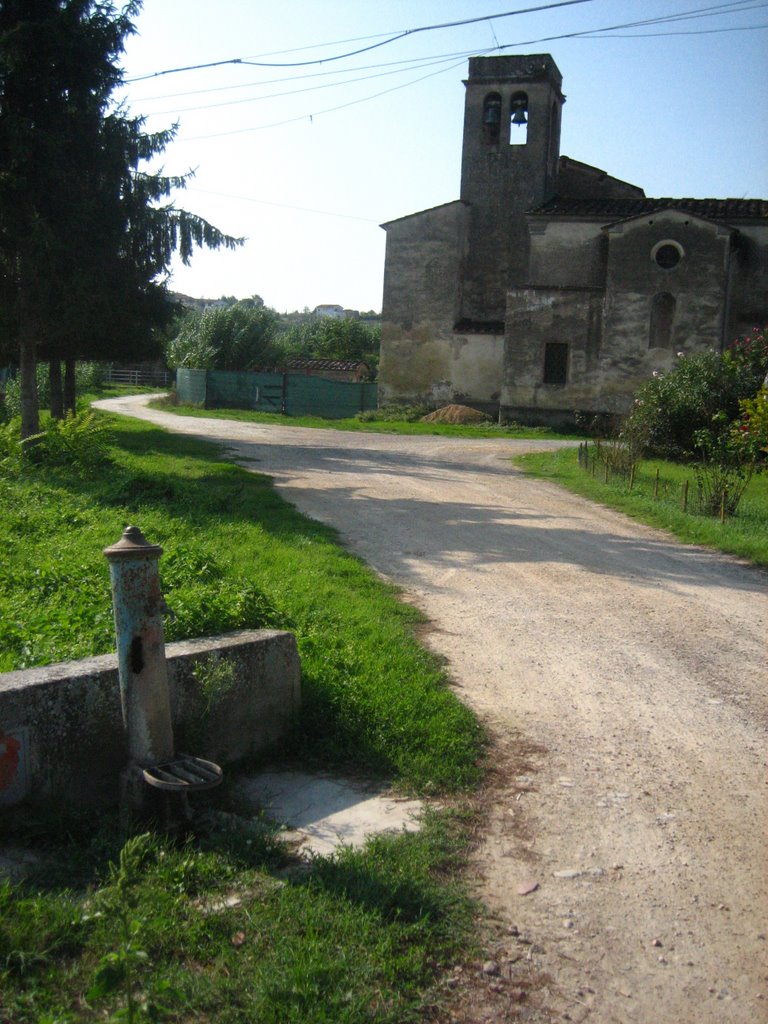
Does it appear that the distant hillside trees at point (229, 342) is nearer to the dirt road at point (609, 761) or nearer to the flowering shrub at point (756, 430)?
the flowering shrub at point (756, 430)

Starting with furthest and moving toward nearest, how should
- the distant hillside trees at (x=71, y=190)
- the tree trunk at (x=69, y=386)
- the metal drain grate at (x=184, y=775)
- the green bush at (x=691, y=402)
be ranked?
the tree trunk at (x=69, y=386), the green bush at (x=691, y=402), the distant hillside trees at (x=71, y=190), the metal drain grate at (x=184, y=775)

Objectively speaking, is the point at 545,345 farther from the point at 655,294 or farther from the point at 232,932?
the point at 232,932

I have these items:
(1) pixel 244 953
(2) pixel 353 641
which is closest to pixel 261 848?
(1) pixel 244 953

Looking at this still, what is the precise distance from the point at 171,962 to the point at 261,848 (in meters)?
0.81

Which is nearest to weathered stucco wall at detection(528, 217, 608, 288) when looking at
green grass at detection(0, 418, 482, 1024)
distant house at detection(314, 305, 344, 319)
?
green grass at detection(0, 418, 482, 1024)

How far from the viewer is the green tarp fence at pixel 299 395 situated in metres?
42.0

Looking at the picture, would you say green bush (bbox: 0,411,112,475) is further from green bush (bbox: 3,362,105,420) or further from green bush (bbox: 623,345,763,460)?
green bush (bbox: 623,345,763,460)

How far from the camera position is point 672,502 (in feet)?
47.2

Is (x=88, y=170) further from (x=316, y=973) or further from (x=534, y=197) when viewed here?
(x=534, y=197)

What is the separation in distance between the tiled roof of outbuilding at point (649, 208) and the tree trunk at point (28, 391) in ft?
72.8

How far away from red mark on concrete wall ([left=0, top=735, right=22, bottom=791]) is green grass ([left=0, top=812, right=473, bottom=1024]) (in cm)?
33

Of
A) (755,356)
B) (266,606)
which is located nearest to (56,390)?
(755,356)

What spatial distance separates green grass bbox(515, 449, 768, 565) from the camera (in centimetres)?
1124

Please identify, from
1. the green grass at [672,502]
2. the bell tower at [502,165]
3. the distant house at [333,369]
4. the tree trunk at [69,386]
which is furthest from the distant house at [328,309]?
the green grass at [672,502]
